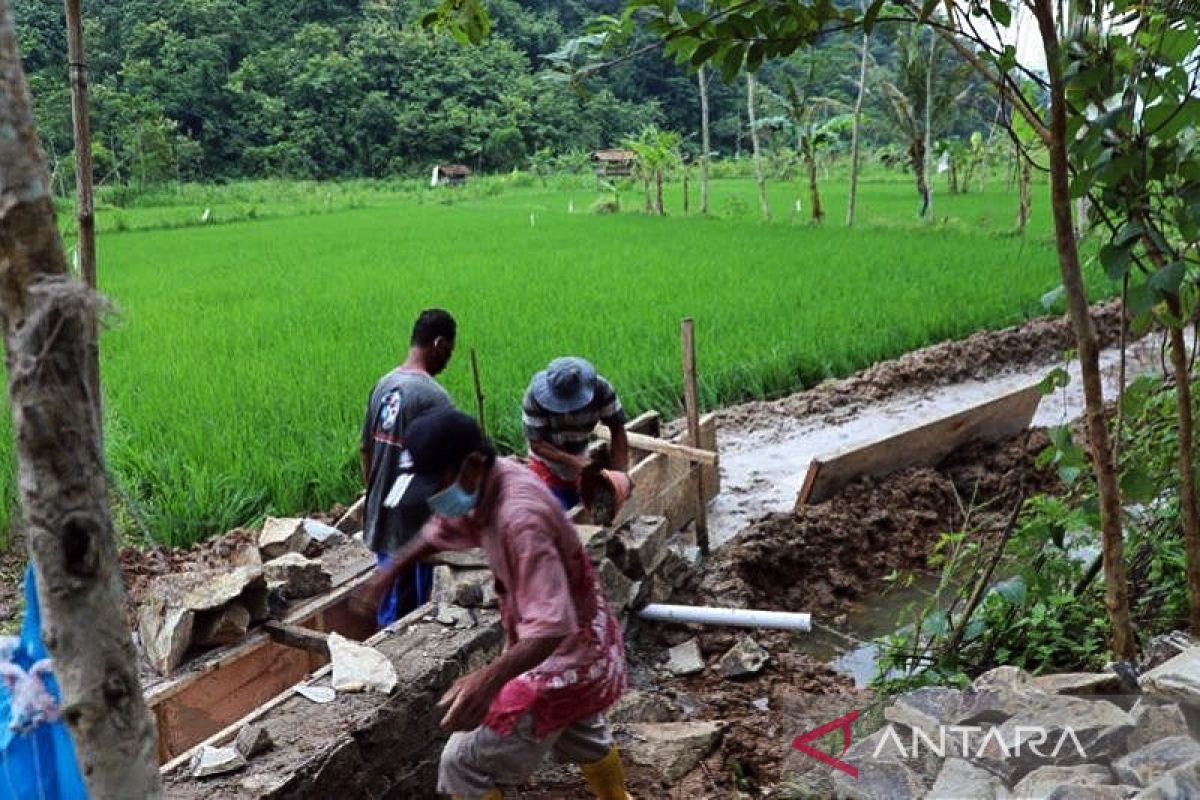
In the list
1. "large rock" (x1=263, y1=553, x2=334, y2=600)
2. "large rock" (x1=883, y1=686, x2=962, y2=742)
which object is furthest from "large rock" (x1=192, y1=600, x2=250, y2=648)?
"large rock" (x1=883, y1=686, x2=962, y2=742)

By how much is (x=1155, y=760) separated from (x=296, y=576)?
2.49 m

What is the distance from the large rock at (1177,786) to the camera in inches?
70.4

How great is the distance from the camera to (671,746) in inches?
124

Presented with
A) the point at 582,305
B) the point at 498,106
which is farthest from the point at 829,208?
the point at 498,106

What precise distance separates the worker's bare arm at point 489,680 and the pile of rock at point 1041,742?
801 mm

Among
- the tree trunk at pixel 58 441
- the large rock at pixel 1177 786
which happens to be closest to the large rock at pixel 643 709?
the large rock at pixel 1177 786

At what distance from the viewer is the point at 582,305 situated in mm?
9250

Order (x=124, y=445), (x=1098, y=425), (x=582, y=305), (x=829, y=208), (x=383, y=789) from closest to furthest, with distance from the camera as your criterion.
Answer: (x=1098, y=425) < (x=383, y=789) < (x=124, y=445) < (x=582, y=305) < (x=829, y=208)

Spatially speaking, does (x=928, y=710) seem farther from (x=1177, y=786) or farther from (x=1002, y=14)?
(x=1002, y=14)

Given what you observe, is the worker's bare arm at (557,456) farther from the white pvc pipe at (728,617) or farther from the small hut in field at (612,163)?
the small hut in field at (612,163)

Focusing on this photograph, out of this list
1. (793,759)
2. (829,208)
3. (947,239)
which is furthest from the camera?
(829,208)

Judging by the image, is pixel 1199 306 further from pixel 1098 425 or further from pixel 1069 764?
pixel 1069 764

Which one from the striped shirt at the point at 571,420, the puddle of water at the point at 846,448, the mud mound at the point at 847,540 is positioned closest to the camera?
the striped shirt at the point at 571,420

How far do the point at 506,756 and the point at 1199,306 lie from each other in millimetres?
1876
